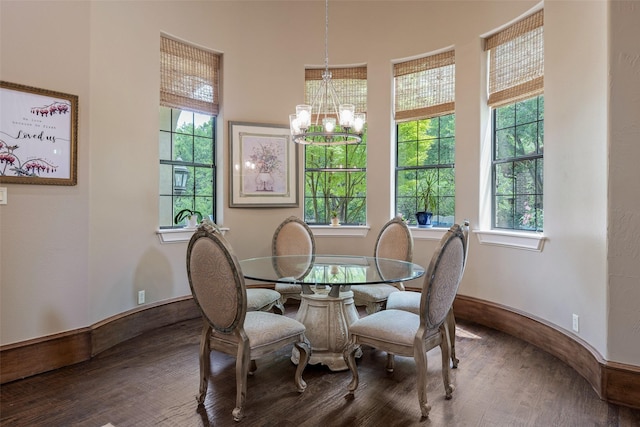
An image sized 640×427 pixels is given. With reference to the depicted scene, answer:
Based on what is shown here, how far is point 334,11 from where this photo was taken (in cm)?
452

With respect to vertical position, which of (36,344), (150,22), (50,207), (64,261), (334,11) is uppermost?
(334,11)

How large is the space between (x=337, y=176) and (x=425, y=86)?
146 centimetres

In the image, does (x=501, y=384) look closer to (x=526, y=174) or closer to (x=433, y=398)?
(x=433, y=398)

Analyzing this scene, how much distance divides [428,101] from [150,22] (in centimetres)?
296

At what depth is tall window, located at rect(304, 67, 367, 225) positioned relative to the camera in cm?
465

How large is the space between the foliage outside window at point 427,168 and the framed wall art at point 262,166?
1.30 m

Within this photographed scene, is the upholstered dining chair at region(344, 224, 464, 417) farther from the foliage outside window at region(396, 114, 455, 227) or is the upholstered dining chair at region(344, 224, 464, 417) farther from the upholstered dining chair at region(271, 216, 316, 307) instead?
the foliage outside window at region(396, 114, 455, 227)

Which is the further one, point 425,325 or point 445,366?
point 445,366

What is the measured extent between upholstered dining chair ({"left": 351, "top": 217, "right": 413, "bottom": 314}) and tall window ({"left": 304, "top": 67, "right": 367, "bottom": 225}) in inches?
36.5

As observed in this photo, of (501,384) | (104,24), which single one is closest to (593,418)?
(501,384)

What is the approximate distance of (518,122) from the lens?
11.8 ft

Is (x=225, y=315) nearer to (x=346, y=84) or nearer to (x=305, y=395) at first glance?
(x=305, y=395)

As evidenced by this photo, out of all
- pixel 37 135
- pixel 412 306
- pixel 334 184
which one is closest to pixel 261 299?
pixel 412 306

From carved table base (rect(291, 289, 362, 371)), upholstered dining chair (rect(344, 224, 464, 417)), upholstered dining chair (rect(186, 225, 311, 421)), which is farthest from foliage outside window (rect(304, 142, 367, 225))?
upholstered dining chair (rect(186, 225, 311, 421))
